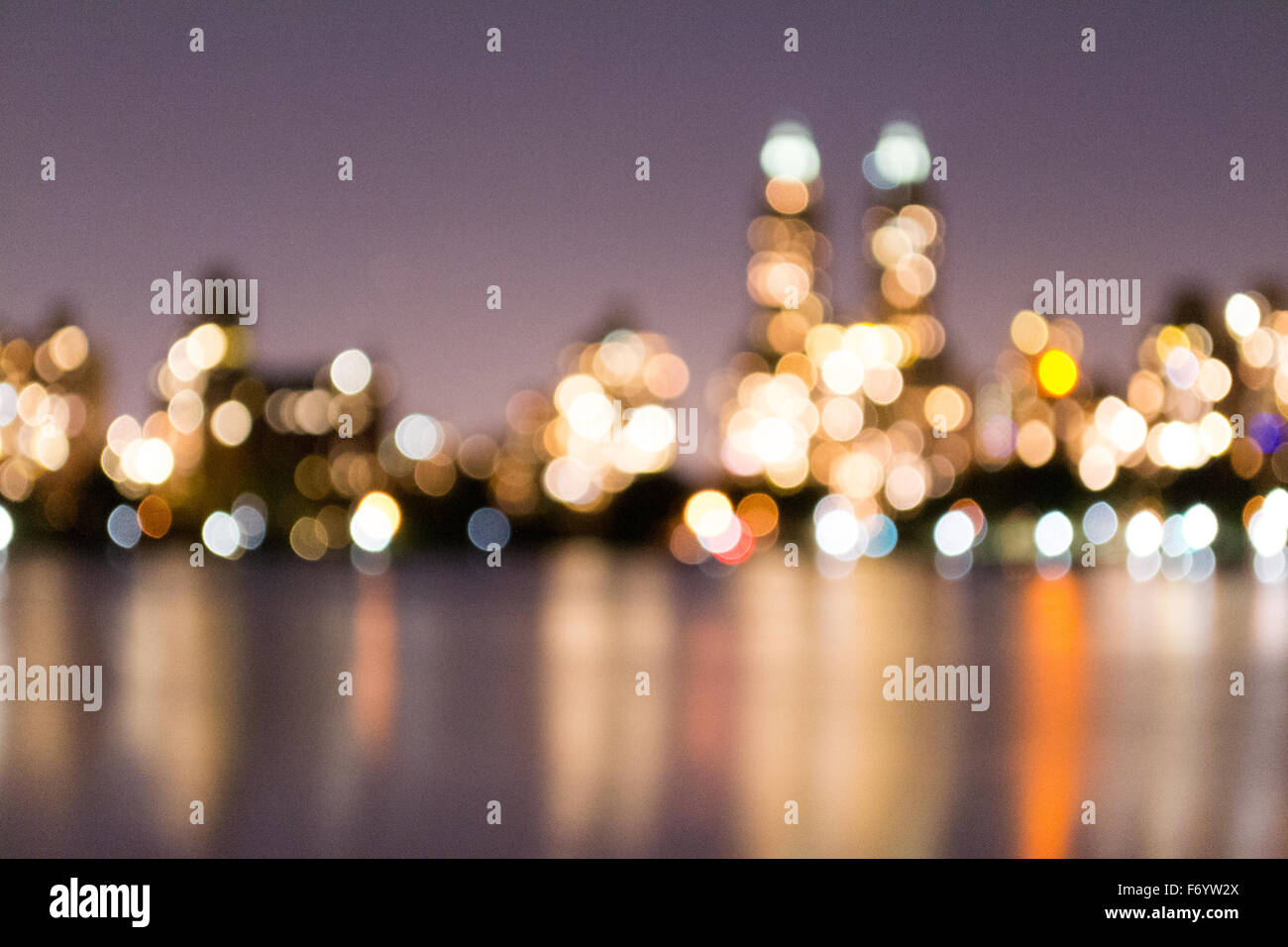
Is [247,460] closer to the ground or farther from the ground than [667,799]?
farther from the ground

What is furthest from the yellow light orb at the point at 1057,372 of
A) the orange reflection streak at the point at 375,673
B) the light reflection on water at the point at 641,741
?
the orange reflection streak at the point at 375,673

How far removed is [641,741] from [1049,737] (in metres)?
2.59

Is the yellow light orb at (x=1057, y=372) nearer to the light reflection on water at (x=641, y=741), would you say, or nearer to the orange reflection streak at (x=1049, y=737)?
the light reflection on water at (x=641, y=741)

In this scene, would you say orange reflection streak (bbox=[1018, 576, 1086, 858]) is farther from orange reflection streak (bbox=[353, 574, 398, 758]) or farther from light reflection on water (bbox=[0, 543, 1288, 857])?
orange reflection streak (bbox=[353, 574, 398, 758])

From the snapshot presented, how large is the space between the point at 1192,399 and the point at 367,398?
39671 millimetres

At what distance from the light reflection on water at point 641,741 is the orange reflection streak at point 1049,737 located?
Answer: 0.03 m

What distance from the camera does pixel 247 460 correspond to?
61.2 m

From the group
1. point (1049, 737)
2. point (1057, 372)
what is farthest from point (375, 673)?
point (1057, 372)

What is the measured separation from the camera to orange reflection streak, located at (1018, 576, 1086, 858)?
542 cm

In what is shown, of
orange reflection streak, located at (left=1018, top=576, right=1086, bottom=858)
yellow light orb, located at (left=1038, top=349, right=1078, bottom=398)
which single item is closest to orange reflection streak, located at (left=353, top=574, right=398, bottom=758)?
orange reflection streak, located at (left=1018, top=576, right=1086, bottom=858)

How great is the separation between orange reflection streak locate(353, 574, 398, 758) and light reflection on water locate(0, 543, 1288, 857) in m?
0.05
